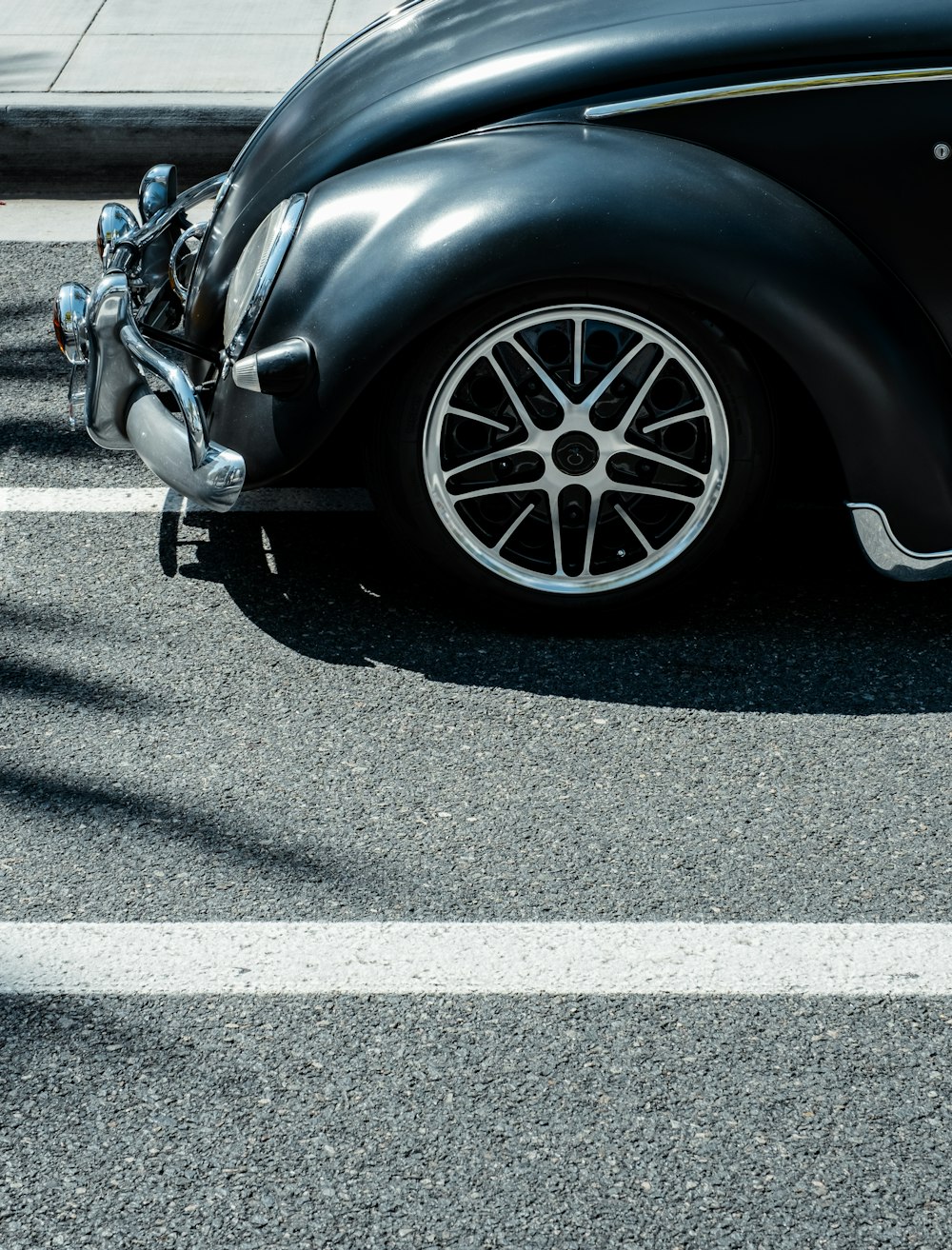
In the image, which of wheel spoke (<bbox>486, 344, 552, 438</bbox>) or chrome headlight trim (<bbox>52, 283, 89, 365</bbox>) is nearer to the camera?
wheel spoke (<bbox>486, 344, 552, 438</bbox>)

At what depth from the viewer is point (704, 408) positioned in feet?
10.5

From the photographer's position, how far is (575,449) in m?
3.27

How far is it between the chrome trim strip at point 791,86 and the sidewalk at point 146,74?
337cm

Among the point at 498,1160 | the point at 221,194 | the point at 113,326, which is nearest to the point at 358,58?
the point at 221,194

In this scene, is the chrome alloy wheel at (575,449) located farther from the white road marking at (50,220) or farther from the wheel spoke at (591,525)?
the white road marking at (50,220)

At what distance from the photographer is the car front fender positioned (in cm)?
304

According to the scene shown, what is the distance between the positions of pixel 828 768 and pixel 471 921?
0.83m

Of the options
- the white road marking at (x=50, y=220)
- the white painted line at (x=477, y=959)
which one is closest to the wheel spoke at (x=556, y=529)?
the white painted line at (x=477, y=959)

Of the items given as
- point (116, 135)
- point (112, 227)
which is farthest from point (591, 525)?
point (116, 135)

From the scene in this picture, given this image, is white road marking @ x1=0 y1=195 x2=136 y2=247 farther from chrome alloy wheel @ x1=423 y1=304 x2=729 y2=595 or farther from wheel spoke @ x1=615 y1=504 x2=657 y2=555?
wheel spoke @ x1=615 y1=504 x2=657 y2=555

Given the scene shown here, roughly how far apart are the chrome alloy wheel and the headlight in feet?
1.45

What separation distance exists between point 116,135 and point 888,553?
4.24 metres

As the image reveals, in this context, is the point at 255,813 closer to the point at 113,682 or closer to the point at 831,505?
the point at 113,682

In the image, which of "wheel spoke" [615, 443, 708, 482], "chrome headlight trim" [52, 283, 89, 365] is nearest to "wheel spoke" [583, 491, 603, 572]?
"wheel spoke" [615, 443, 708, 482]
